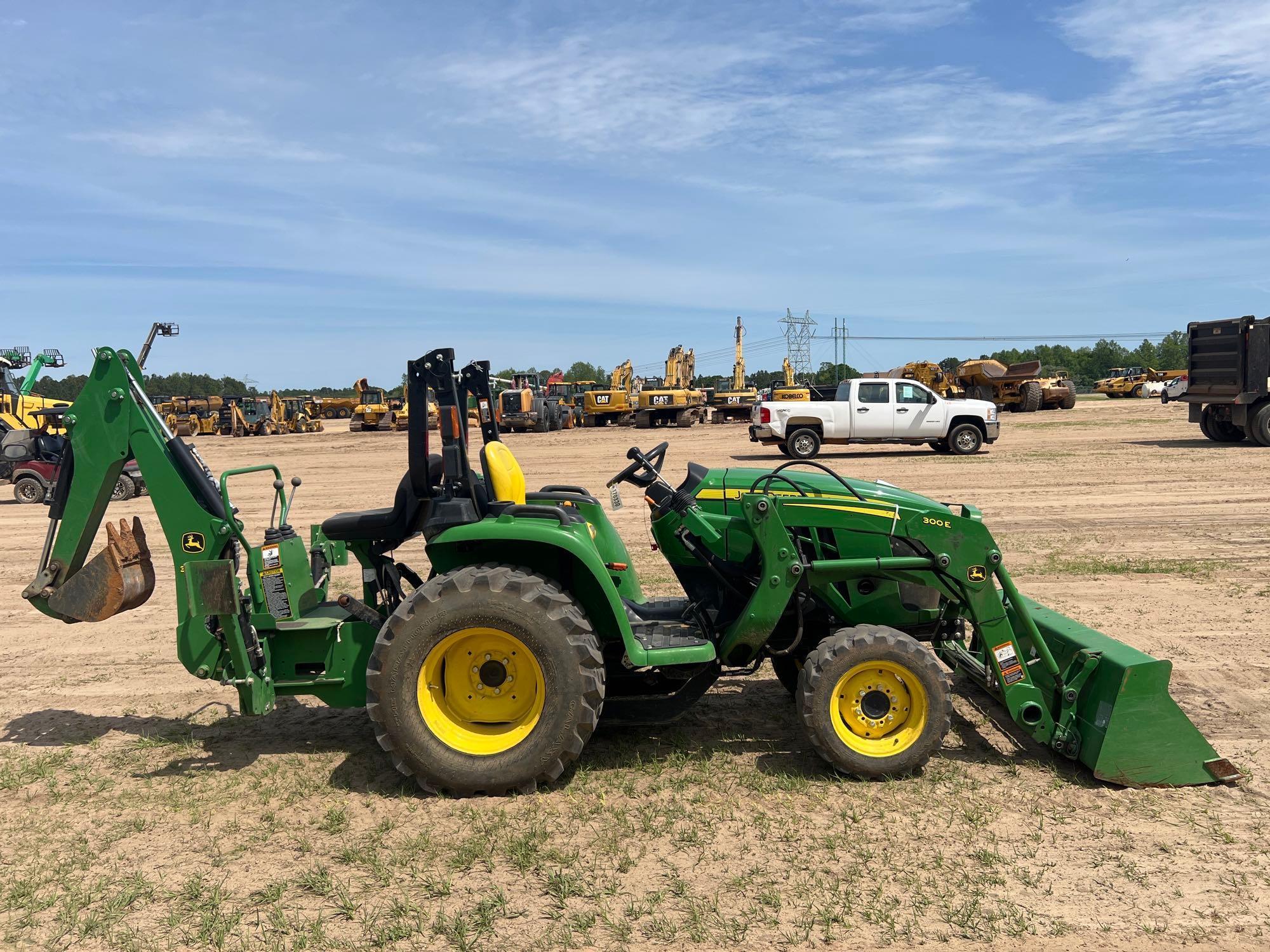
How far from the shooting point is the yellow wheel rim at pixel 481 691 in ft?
14.6

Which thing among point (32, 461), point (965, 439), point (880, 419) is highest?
point (880, 419)

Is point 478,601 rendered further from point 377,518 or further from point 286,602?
point 286,602

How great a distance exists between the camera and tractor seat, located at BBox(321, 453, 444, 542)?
16.1 ft

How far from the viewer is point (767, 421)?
70.0ft

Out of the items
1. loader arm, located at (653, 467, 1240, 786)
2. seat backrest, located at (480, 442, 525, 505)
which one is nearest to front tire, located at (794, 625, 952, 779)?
loader arm, located at (653, 467, 1240, 786)

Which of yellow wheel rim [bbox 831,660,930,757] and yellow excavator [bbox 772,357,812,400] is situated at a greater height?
yellow excavator [bbox 772,357,812,400]

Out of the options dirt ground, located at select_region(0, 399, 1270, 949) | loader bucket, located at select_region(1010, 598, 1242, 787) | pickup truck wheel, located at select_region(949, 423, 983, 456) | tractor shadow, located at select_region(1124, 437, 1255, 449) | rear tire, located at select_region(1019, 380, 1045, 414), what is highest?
rear tire, located at select_region(1019, 380, 1045, 414)

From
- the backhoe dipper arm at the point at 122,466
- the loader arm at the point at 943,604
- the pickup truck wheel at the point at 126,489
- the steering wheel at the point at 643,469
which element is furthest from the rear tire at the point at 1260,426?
the pickup truck wheel at the point at 126,489

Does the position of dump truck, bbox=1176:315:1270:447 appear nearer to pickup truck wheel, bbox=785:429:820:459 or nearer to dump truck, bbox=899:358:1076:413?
pickup truck wheel, bbox=785:429:820:459

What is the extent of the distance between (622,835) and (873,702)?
4.63ft

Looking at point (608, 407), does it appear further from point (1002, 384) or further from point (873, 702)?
point (873, 702)

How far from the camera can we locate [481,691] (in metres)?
4.57

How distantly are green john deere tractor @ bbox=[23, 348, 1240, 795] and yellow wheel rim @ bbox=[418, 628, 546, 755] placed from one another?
0.01m

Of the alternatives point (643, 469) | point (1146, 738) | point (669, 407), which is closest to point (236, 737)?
point (643, 469)
